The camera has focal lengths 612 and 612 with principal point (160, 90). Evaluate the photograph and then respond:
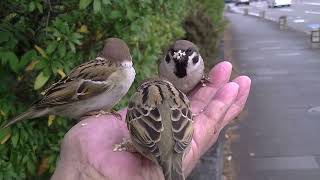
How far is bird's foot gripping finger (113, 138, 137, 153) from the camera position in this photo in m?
3.32

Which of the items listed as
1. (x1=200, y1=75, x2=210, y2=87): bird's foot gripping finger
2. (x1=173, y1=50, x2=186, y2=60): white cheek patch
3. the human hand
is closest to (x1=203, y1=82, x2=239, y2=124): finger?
the human hand

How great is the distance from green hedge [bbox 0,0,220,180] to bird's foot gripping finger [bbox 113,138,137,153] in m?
1.09

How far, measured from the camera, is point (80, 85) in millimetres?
4145

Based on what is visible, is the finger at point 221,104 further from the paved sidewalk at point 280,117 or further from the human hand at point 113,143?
the paved sidewalk at point 280,117

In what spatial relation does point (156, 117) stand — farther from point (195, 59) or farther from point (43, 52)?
point (195, 59)

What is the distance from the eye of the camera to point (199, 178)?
27.1ft

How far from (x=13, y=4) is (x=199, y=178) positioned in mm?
4300

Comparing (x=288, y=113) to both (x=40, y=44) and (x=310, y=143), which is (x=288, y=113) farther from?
(x=40, y=44)

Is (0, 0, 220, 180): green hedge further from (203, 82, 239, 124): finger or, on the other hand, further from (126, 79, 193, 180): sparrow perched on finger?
(126, 79, 193, 180): sparrow perched on finger

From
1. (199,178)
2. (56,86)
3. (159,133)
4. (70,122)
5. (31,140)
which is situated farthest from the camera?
(199,178)

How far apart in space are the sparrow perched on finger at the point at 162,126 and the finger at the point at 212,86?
1032 millimetres

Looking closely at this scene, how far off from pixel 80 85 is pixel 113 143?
77cm

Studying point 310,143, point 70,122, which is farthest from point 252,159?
point 70,122

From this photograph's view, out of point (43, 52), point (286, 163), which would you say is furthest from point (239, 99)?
point (286, 163)
